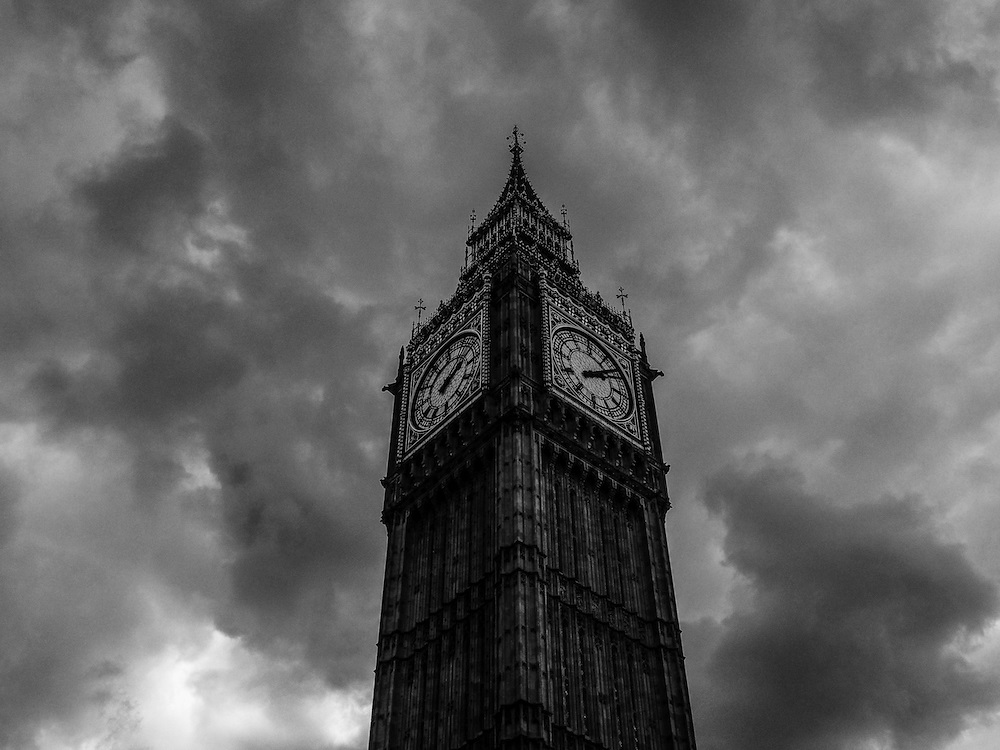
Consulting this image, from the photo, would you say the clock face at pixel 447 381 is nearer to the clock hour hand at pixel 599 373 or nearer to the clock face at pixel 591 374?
the clock face at pixel 591 374

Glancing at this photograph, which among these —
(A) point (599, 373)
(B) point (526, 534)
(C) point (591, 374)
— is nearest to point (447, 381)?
(C) point (591, 374)

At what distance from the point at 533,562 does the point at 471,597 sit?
5.08 meters

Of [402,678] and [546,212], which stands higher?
[546,212]

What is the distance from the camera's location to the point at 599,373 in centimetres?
7575

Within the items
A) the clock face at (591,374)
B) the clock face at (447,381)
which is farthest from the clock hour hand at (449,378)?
the clock face at (591,374)

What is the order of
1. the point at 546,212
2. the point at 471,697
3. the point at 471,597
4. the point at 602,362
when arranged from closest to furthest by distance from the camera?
the point at 471,697
the point at 471,597
the point at 602,362
the point at 546,212

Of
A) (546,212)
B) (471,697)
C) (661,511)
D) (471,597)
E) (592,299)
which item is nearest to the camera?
(471,697)

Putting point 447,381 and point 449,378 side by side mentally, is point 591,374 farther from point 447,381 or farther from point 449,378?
point 447,381

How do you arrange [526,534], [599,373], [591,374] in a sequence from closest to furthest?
[526,534] < [591,374] < [599,373]

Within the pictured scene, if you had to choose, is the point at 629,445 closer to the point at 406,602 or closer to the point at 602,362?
the point at 602,362

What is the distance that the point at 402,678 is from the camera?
2493 inches

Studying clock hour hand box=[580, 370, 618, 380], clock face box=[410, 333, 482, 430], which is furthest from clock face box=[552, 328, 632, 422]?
clock face box=[410, 333, 482, 430]

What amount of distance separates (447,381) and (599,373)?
10995mm

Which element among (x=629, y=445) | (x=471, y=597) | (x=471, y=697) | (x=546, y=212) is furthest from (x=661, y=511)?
(x=546, y=212)
